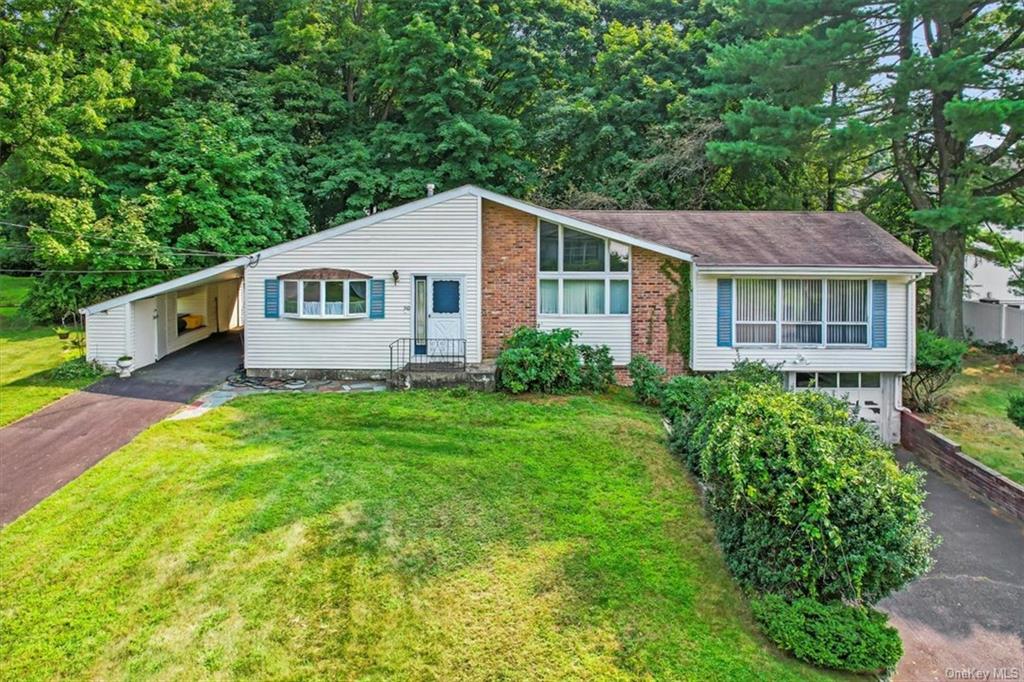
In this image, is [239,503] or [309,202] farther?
[309,202]

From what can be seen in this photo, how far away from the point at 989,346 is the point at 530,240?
55.2ft

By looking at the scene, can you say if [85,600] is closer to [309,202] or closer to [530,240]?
[530,240]

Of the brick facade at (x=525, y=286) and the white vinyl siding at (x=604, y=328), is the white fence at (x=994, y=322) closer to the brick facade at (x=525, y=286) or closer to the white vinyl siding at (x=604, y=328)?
the brick facade at (x=525, y=286)

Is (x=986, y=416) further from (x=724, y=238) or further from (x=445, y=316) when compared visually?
(x=445, y=316)

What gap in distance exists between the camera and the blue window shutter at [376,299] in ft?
43.8

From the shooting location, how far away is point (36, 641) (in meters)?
5.12

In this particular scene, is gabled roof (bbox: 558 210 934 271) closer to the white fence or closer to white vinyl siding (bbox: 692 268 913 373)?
white vinyl siding (bbox: 692 268 913 373)

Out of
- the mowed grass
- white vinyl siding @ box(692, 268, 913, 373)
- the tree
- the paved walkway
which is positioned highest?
the tree

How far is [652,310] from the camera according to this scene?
13.4 metres

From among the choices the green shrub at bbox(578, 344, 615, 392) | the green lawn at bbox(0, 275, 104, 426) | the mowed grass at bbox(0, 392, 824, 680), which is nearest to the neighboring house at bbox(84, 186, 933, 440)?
the green shrub at bbox(578, 344, 615, 392)

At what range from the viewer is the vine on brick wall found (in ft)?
43.7

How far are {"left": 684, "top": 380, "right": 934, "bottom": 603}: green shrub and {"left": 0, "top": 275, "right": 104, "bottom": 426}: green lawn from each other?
11.6m

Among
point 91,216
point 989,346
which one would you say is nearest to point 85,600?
point 91,216

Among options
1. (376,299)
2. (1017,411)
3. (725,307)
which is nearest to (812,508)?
(1017,411)
